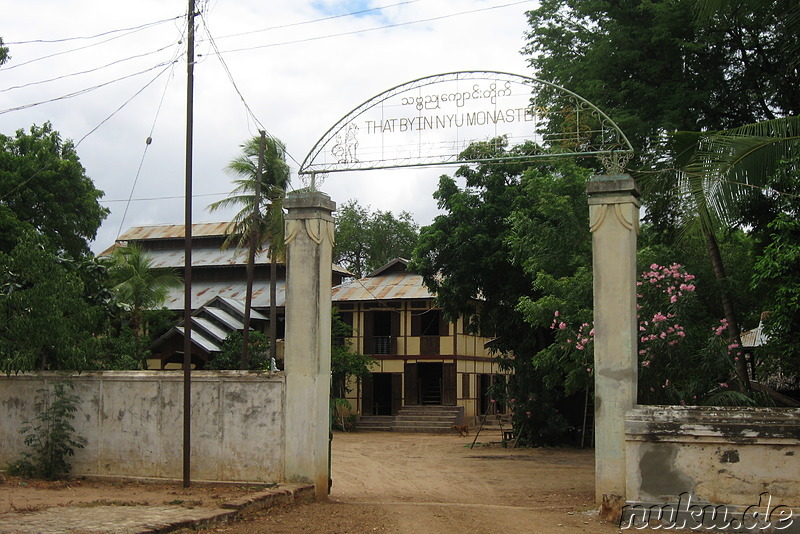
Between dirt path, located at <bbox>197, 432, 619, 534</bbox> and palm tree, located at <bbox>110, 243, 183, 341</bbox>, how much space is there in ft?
31.1

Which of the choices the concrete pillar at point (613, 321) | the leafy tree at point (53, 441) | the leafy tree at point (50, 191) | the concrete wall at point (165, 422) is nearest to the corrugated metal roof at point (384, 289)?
the leafy tree at point (50, 191)

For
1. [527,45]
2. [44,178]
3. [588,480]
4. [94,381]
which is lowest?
[588,480]

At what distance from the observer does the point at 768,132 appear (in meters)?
12.2

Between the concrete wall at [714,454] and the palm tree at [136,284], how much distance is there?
75.9 feet

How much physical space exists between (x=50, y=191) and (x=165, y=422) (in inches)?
742

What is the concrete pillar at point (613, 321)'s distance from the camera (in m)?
9.66

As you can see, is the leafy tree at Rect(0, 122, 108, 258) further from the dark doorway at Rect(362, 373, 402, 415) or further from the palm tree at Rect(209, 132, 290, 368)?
the dark doorway at Rect(362, 373, 402, 415)

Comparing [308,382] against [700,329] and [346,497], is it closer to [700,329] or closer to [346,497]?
[346,497]

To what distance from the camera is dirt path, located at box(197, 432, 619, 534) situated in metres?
9.13

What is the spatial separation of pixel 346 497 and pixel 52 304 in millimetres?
5157

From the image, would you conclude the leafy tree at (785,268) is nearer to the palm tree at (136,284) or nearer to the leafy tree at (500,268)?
the leafy tree at (500,268)

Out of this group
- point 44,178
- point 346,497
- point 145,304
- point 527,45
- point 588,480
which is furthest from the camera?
point 145,304

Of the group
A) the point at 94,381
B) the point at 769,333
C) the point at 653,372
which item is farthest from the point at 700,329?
the point at 94,381

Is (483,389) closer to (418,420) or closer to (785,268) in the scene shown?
(418,420)
